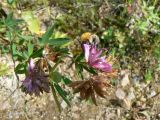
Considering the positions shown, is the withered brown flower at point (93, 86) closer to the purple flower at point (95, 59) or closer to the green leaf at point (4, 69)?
the purple flower at point (95, 59)

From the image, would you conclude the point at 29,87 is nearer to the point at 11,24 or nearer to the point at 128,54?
the point at 11,24

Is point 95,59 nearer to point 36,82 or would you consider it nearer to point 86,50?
point 86,50

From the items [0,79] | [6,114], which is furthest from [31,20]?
[6,114]

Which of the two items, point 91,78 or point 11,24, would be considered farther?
point 11,24

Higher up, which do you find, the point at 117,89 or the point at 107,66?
the point at 107,66

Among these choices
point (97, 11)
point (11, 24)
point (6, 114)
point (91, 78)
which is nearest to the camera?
point (91, 78)

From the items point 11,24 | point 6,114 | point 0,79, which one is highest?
point 11,24

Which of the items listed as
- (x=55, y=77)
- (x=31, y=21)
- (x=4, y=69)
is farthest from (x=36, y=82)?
(x=31, y=21)
